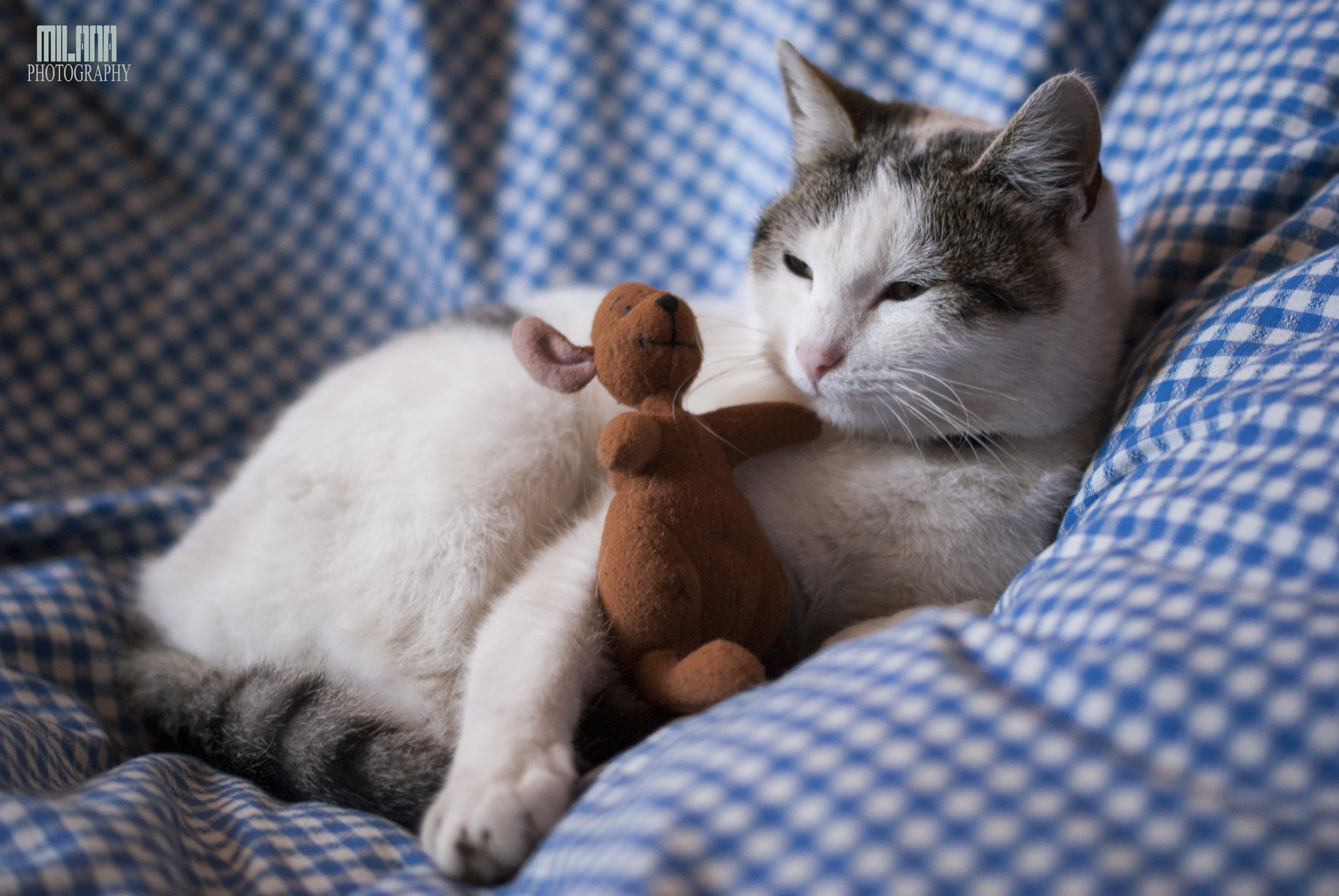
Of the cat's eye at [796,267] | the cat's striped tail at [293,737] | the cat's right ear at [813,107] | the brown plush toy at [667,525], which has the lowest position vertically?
the cat's striped tail at [293,737]

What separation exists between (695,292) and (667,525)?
3.93ft

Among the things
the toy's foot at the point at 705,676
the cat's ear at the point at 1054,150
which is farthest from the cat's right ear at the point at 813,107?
the toy's foot at the point at 705,676

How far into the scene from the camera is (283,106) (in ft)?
6.53

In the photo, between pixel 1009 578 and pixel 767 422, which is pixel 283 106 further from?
pixel 1009 578

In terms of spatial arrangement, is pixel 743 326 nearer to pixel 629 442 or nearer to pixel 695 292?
pixel 629 442

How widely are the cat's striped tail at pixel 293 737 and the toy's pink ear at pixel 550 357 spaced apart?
407 millimetres

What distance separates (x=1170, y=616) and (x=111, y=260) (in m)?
2.17

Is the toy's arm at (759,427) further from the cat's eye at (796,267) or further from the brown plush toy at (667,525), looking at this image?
the cat's eye at (796,267)

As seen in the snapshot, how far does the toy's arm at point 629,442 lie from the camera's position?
30.8 inches

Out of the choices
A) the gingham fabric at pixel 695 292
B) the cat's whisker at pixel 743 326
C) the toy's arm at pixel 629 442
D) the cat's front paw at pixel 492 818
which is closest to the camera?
the gingham fabric at pixel 695 292

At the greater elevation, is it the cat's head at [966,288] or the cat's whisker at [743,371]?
the cat's head at [966,288]

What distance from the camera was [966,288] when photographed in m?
0.91

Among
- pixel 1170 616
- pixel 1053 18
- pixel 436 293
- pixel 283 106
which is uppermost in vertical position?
pixel 1053 18

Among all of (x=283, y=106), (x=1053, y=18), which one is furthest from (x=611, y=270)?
(x=1053, y=18)
